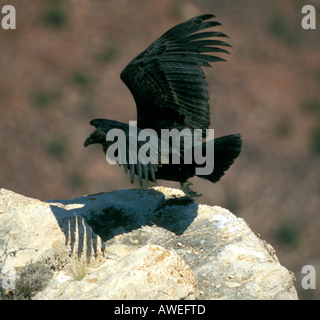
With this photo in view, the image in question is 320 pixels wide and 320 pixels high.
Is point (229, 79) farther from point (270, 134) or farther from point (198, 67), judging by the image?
point (198, 67)

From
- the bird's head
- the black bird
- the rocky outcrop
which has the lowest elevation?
the rocky outcrop

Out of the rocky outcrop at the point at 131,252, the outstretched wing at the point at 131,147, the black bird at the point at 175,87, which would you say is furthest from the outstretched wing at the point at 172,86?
the rocky outcrop at the point at 131,252

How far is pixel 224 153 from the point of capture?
7488 millimetres

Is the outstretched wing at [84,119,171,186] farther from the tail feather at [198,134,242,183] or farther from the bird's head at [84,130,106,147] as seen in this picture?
the tail feather at [198,134,242,183]

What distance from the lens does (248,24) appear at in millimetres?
30750

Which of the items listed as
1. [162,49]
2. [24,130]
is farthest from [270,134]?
[162,49]

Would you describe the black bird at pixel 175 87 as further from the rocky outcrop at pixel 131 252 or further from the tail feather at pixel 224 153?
the rocky outcrop at pixel 131 252

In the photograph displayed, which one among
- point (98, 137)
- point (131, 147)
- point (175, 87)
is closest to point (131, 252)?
point (131, 147)

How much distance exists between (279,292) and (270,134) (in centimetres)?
2215

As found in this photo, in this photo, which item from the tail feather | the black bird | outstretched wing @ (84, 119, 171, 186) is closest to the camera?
outstretched wing @ (84, 119, 171, 186)

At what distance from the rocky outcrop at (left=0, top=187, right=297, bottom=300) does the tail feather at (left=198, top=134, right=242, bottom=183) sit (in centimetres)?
51

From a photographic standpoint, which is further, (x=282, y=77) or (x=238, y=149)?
(x=282, y=77)

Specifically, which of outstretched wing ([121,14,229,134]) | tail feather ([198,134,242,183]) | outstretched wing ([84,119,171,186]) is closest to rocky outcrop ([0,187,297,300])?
tail feather ([198,134,242,183])

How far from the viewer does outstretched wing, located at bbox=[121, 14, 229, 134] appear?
313 inches
